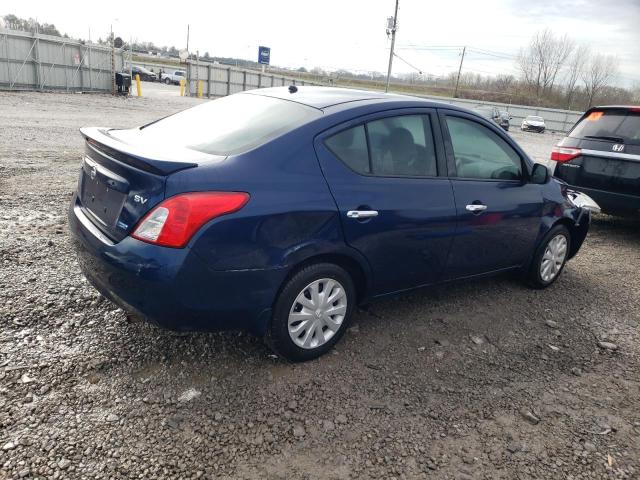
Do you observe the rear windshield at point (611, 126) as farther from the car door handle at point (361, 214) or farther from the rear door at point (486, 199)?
the car door handle at point (361, 214)

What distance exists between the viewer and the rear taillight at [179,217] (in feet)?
8.23

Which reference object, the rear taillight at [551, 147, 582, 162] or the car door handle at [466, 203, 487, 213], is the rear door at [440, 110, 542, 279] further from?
the rear taillight at [551, 147, 582, 162]

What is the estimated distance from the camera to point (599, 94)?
61.0 meters

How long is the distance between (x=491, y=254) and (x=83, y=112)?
16.4m

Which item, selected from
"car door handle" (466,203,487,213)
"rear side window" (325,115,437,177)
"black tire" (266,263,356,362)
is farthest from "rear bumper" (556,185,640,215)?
"black tire" (266,263,356,362)

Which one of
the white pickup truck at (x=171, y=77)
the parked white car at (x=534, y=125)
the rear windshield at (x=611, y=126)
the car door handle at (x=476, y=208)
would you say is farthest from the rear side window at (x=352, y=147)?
the white pickup truck at (x=171, y=77)

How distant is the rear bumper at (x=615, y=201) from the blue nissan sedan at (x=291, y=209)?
3005 millimetres

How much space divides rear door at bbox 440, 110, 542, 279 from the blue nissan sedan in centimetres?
1

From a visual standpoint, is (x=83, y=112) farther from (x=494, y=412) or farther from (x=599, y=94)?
(x=599, y=94)

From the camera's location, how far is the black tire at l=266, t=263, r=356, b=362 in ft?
9.54

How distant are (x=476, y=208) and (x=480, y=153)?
18.7 inches

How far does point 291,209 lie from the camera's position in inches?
110

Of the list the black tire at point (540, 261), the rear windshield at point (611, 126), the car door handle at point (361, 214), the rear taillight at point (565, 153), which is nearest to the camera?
the car door handle at point (361, 214)

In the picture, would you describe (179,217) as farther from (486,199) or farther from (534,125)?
(534,125)
